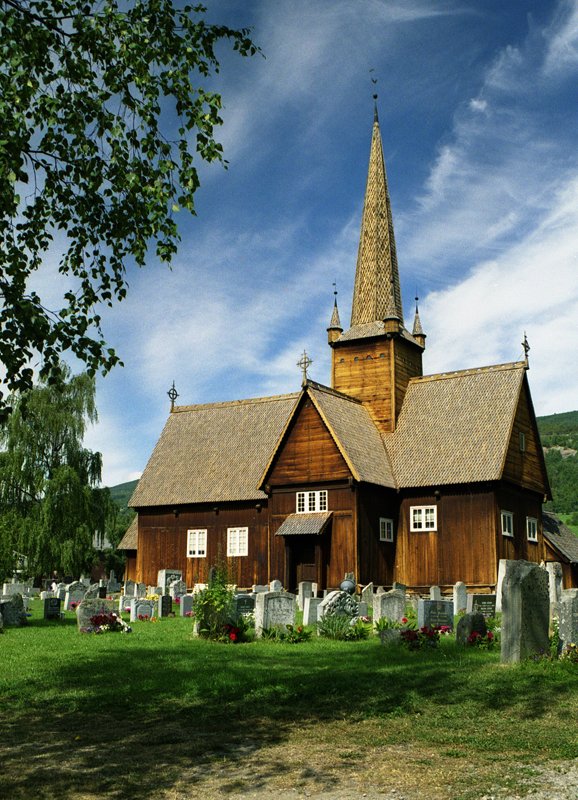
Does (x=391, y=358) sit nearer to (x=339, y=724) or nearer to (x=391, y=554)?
(x=391, y=554)

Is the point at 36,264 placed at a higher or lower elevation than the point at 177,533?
higher

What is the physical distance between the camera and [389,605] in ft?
73.2

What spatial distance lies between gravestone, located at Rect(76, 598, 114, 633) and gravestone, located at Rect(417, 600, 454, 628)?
318 inches

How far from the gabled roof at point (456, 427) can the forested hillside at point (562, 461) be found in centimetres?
7339

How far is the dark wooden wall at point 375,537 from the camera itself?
113ft

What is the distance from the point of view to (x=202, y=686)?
12938mm

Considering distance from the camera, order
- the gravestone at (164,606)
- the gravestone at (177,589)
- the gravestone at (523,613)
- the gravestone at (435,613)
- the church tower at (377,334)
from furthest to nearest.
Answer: the church tower at (377,334)
the gravestone at (177,589)
the gravestone at (164,606)
the gravestone at (435,613)
the gravestone at (523,613)

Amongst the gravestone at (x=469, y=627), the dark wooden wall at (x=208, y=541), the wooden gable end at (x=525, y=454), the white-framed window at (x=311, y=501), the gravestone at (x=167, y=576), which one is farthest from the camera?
the dark wooden wall at (x=208, y=541)

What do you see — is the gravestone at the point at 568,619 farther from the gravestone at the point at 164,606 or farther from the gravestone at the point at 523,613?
the gravestone at the point at 164,606

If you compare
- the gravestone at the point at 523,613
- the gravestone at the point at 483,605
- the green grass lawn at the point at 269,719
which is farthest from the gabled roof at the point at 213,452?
the gravestone at the point at 523,613

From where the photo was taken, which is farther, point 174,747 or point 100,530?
point 100,530

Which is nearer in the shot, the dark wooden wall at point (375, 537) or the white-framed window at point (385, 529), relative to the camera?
the dark wooden wall at point (375, 537)

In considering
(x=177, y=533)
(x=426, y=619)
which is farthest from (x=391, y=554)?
(x=426, y=619)

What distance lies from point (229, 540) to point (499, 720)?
95.4 feet
